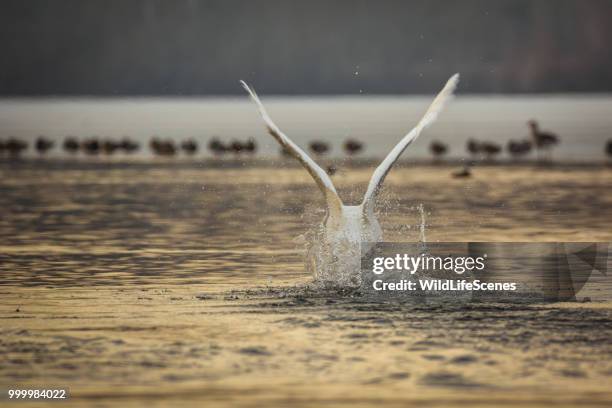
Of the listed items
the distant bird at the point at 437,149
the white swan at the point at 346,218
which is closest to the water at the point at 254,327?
the white swan at the point at 346,218

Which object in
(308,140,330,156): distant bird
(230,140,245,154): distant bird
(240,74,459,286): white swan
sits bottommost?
(240,74,459,286): white swan

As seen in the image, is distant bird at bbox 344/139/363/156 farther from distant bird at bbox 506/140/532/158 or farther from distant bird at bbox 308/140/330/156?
distant bird at bbox 506/140/532/158

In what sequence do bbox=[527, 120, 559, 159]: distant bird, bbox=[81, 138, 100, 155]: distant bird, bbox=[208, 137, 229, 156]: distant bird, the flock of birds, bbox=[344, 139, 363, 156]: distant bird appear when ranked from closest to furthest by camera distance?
bbox=[527, 120, 559, 159]: distant bird < the flock of birds < bbox=[208, 137, 229, 156]: distant bird < bbox=[81, 138, 100, 155]: distant bird < bbox=[344, 139, 363, 156]: distant bird

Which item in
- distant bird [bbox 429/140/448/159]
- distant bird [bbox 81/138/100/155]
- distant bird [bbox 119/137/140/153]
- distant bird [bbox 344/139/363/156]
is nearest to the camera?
distant bird [bbox 429/140/448/159]

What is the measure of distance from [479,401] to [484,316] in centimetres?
462

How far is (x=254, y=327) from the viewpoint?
16.4m

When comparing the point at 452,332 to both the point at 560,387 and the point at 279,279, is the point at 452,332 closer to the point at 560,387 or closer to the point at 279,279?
the point at 560,387

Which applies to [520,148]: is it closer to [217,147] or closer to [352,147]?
[352,147]

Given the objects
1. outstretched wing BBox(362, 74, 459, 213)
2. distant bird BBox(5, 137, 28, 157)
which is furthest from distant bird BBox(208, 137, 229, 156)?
outstretched wing BBox(362, 74, 459, 213)

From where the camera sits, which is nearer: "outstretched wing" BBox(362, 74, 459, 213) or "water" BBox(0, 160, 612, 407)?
"water" BBox(0, 160, 612, 407)

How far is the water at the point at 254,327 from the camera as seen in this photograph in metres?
13.3

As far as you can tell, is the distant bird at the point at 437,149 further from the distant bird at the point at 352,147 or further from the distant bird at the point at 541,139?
the distant bird at the point at 352,147

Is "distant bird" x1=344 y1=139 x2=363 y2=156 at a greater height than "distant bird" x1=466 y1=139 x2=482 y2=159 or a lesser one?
greater

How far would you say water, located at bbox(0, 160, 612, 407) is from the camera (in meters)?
13.3
